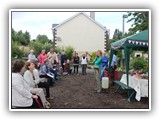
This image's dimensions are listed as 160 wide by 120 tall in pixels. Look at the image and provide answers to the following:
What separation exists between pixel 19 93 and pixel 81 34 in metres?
1.19

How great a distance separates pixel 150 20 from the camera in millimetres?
4184

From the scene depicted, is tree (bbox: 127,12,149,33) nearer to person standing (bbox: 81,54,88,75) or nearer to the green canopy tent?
the green canopy tent

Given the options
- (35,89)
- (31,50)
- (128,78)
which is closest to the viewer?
(31,50)

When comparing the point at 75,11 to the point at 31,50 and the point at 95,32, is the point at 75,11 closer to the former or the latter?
the point at 95,32

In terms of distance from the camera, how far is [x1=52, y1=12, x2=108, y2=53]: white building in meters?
4.07

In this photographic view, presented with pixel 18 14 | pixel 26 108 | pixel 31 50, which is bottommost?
pixel 26 108

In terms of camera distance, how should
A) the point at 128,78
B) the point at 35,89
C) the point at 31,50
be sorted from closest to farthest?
the point at 31,50, the point at 35,89, the point at 128,78

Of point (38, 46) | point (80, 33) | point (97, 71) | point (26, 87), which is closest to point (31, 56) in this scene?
point (38, 46)

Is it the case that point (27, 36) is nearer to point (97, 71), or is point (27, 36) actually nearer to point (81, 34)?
point (81, 34)

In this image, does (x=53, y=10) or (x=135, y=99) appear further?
(x=135, y=99)

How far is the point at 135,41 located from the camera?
492cm

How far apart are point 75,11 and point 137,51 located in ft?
3.86

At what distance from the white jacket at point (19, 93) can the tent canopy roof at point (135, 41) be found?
4.87 ft
